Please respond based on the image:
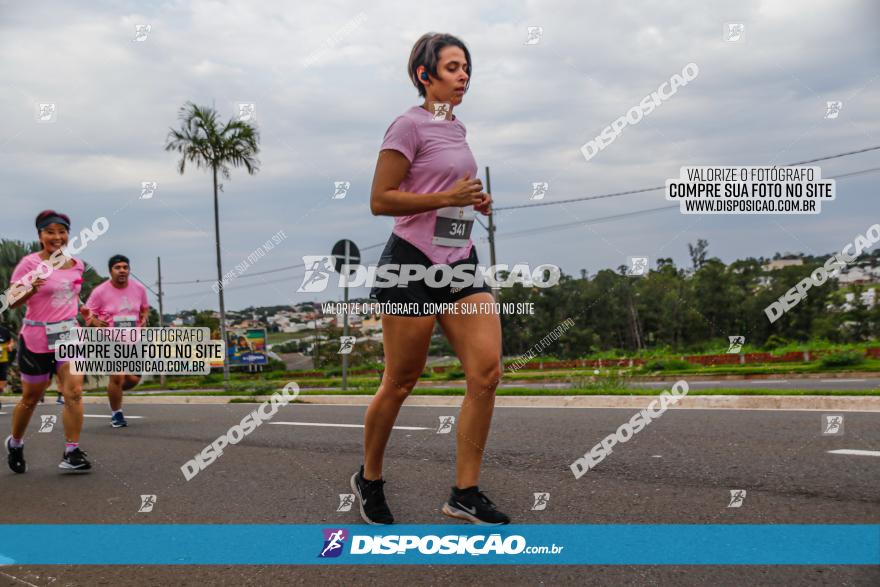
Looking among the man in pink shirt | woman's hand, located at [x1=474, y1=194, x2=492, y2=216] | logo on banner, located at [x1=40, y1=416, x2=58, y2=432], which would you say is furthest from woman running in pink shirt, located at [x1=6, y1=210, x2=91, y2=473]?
logo on banner, located at [x1=40, y1=416, x2=58, y2=432]

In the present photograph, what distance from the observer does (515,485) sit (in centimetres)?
448

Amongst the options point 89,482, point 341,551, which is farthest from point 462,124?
point 89,482

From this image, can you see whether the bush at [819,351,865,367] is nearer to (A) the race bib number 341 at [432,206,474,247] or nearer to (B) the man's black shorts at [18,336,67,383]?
(B) the man's black shorts at [18,336,67,383]

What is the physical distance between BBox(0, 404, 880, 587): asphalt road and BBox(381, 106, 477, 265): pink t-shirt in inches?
51.8

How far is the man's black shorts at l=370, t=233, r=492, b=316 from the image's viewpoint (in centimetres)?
→ 350

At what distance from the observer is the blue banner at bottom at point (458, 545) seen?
9.59 feet

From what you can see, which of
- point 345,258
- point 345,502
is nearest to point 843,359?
point 345,258

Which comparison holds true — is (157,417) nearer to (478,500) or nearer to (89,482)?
(89,482)

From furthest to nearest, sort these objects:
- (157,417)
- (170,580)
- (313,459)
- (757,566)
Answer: (157,417)
(313,459)
(170,580)
(757,566)

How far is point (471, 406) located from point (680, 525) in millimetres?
1040

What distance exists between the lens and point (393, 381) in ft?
12.1

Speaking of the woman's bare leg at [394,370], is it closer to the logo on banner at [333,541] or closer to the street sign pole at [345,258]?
the logo on banner at [333,541]

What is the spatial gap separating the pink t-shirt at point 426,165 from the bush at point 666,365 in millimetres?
22484

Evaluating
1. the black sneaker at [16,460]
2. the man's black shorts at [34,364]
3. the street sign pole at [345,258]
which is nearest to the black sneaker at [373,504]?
the man's black shorts at [34,364]
